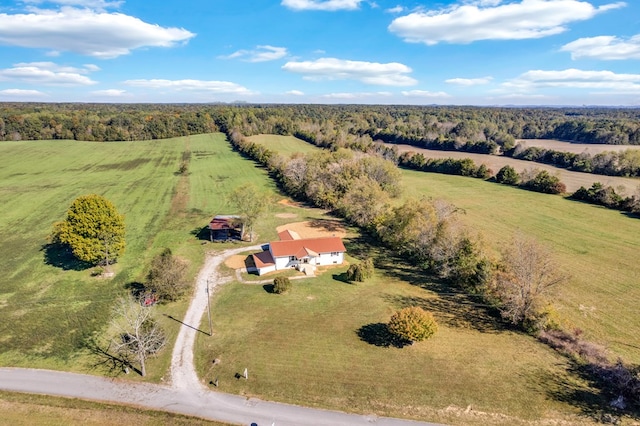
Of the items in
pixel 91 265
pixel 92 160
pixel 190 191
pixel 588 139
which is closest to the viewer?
pixel 91 265

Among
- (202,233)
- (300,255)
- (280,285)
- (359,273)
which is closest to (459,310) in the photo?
(359,273)

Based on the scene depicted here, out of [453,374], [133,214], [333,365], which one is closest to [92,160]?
[133,214]

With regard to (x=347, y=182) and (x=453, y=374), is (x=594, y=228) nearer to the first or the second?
(x=347, y=182)

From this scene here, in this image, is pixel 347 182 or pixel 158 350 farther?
pixel 347 182

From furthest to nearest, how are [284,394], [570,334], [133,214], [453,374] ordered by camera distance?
[133,214]
[570,334]
[453,374]
[284,394]

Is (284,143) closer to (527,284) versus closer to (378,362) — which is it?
(527,284)
